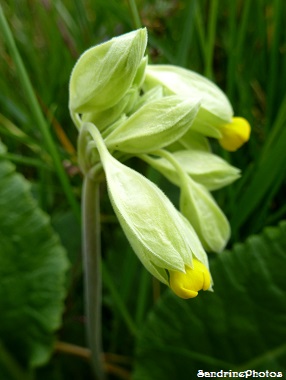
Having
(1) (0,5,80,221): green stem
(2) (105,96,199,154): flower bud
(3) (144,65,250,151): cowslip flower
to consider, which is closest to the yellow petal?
(3) (144,65,250,151): cowslip flower

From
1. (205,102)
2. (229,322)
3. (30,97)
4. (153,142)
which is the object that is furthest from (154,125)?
(229,322)

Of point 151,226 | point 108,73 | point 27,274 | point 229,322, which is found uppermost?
point 108,73

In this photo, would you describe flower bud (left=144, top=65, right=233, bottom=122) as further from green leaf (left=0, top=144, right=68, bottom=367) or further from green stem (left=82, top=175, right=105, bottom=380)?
green leaf (left=0, top=144, right=68, bottom=367)

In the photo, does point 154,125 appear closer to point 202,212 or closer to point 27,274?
point 202,212

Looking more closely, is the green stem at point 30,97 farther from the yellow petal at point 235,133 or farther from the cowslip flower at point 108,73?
the yellow petal at point 235,133

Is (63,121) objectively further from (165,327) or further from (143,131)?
(143,131)

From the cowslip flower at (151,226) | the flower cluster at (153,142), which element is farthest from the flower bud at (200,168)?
the cowslip flower at (151,226)

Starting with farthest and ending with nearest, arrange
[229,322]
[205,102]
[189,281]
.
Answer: [229,322], [205,102], [189,281]

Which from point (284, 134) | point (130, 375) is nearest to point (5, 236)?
point (130, 375)
